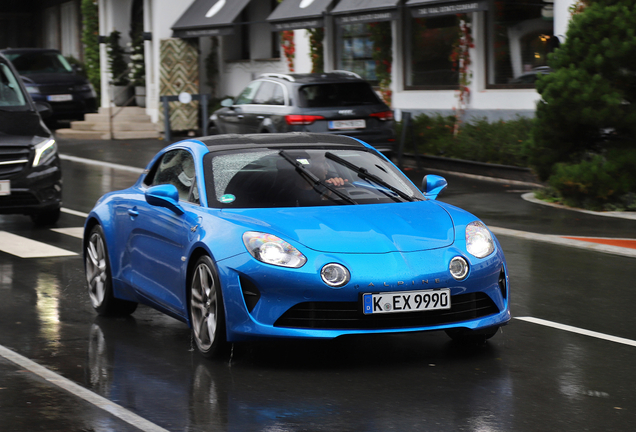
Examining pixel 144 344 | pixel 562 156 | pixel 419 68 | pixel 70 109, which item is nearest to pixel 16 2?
pixel 70 109

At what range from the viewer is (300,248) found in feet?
20.8

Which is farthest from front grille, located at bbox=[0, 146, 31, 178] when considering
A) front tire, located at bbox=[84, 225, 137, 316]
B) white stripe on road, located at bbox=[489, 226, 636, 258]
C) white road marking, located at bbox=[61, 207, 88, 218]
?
white stripe on road, located at bbox=[489, 226, 636, 258]

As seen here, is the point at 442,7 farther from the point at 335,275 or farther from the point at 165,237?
the point at 335,275

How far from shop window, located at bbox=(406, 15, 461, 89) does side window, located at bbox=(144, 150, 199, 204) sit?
50.2 feet

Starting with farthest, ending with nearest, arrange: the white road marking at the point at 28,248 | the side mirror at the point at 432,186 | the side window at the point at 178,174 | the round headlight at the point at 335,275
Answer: the white road marking at the point at 28,248 → the side mirror at the point at 432,186 → the side window at the point at 178,174 → the round headlight at the point at 335,275

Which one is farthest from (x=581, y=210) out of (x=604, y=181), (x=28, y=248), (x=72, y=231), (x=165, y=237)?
(x=165, y=237)

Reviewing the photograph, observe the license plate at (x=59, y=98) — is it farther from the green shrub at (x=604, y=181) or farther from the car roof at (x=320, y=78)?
the green shrub at (x=604, y=181)

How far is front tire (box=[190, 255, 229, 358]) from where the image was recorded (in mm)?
6480

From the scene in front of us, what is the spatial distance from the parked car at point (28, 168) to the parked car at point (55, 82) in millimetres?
17152

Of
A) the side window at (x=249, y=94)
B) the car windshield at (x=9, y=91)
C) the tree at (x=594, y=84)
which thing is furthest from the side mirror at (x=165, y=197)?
the side window at (x=249, y=94)

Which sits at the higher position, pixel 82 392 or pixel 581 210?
pixel 581 210

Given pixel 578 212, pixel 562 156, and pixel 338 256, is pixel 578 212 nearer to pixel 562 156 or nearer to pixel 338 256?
pixel 562 156

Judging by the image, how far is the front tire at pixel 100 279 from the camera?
26.9 feet

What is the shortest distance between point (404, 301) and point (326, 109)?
12.3 m
